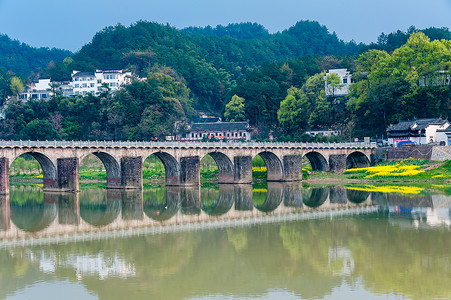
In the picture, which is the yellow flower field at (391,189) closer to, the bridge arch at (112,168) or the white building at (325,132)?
the bridge arch at (112,168)

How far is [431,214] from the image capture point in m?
48.7

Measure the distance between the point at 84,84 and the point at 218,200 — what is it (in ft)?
304

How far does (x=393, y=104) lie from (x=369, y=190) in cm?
3412

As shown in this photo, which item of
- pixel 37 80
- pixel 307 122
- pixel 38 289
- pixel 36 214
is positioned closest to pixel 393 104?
pixel 307 122

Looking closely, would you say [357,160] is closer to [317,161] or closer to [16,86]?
[317,161]

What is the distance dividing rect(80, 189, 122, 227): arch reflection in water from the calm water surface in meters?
0.17

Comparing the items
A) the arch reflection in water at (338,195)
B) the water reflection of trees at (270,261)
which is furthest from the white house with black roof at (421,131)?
the water reflection of trees at (270,261)

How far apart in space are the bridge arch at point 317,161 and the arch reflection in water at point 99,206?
3169 centimetres

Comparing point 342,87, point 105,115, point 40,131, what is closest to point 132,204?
point 40,131

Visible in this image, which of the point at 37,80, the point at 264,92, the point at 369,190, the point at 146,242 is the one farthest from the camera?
the point at 37,80

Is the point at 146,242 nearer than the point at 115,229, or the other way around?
the point at 146,242

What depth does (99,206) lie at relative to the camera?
60.1 metres

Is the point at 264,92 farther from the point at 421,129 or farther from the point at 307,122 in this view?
the point at 421,129

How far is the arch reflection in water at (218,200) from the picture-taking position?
5688 cm
